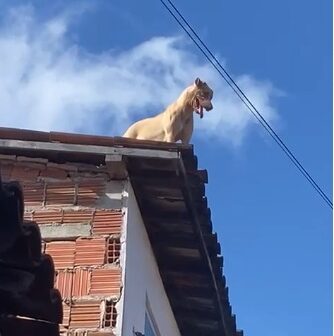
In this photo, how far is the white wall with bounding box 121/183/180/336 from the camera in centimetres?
698

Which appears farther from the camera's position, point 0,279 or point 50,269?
point 50,269

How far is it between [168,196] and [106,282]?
1.10 meters

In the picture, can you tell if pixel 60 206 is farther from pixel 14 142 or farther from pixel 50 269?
pixel 50 269

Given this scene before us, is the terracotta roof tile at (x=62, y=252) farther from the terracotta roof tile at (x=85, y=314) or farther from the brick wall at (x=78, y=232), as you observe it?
the terracotta roof tile at (x=85, y=314)

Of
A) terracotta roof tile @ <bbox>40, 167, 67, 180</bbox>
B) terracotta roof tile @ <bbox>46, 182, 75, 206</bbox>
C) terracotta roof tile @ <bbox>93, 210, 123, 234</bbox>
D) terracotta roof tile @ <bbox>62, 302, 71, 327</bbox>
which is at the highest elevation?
terracotta roof tile @ <bbox>40, 167, 67, 180</bbox>

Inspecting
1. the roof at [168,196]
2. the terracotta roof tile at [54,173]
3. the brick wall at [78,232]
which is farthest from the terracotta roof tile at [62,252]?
the roof at [168,196]

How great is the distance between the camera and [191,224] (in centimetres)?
785

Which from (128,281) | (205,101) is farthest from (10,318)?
(205,101)

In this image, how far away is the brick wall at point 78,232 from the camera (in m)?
6.72

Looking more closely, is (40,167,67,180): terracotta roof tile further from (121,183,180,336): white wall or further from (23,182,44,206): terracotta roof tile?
(121,183,180,336): white wall

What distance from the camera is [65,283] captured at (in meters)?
6.87

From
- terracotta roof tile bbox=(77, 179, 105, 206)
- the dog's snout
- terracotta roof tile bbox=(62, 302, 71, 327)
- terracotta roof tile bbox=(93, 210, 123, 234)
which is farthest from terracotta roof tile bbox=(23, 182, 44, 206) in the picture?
the dog's snout

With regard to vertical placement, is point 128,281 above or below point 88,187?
below

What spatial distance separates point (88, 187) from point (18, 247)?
438cm
